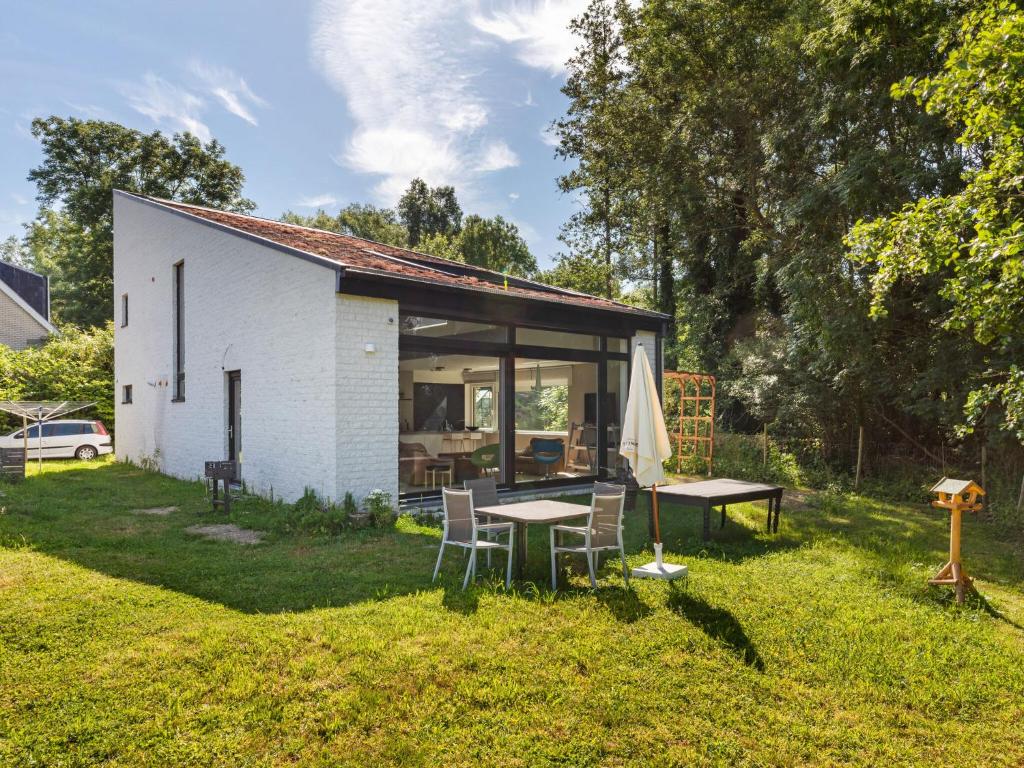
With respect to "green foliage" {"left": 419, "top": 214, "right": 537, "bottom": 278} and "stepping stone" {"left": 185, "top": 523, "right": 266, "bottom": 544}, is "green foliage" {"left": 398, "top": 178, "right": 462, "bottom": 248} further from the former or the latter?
"stepping stone" {"left": 185, "top": 523, "right": 266, "bottom": 544}

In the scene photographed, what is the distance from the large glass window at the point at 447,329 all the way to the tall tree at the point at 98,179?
84.7ft

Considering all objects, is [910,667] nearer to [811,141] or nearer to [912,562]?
[912,562]

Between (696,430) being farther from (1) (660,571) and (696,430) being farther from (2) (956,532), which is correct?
(1) (660,571)

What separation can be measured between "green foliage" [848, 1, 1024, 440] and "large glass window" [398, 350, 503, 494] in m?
6.03

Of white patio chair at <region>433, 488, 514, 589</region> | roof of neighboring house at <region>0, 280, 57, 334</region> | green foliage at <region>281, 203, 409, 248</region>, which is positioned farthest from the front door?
green foliage at <region>281, 203, 409, 248</region>

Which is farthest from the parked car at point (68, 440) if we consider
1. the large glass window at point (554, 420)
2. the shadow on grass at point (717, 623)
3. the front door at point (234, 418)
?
the shadow on grass at point (717, 623)

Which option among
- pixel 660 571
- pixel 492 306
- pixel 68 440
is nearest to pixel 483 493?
pixel 660 571

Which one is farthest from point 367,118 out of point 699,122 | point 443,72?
point 699,122

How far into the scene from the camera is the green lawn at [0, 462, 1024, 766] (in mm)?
3383

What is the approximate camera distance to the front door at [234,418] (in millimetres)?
11406

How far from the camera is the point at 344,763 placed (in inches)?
126

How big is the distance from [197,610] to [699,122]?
15423 millimetres

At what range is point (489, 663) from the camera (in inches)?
166

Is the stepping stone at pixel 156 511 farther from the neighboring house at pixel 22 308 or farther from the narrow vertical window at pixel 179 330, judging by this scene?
the neighboring house at pixel 22 308
